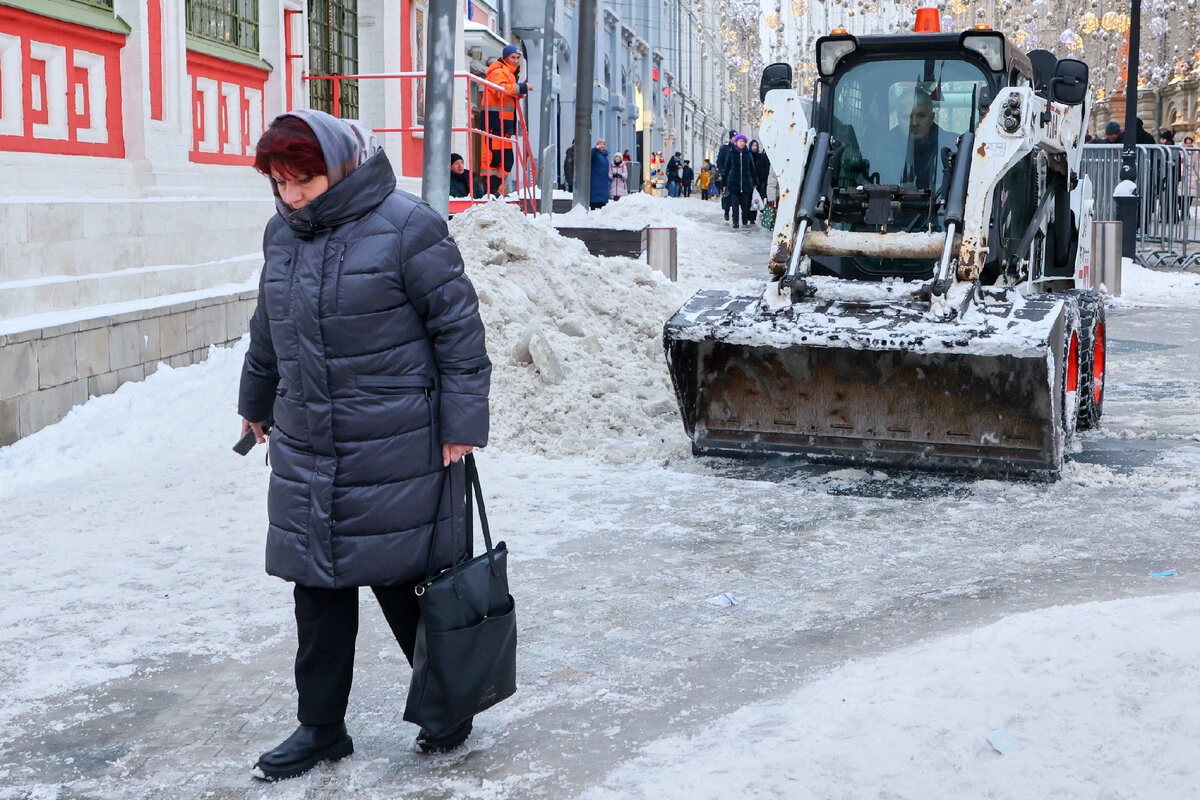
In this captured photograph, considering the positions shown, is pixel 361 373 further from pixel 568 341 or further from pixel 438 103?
pixel 568 341

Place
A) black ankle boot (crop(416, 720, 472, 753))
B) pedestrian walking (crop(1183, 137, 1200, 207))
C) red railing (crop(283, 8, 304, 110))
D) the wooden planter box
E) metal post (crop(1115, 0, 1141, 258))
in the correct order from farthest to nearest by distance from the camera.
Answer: pedestrian walking (crop(1183, 137, 1200, 207)) → metal post (crop(1115, 0, 1141, 258)) → the wooden planter box → red railing (crop(283, 8, 304, 110)) → black ankle boot (crop(416, 720, 472, 753))

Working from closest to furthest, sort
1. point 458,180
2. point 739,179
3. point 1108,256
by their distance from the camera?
point 458,180 → point 1108,256 → point 739,179

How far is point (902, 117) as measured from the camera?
8.41 m

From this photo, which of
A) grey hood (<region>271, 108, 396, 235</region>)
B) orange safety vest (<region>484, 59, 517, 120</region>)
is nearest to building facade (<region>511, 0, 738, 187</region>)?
orange safety vest (<region>484, 59, 517, 120</region>)

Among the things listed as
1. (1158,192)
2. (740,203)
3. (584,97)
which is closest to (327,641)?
(584,97)

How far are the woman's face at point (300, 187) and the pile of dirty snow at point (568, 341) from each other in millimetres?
4437

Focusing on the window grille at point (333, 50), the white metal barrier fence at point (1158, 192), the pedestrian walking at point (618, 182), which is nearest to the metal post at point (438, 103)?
the window grille at point (333, 50)

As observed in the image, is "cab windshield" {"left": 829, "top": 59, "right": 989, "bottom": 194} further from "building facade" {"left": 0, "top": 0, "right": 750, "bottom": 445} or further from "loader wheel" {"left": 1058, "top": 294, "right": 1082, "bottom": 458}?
"building facade" {"left": 0, "top": 0, "right": 750, "bottom": 445}

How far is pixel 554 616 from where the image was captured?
5.07m

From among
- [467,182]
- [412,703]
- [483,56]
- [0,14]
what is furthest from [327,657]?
Result: [483,56]

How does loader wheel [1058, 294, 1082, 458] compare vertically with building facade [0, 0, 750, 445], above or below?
below

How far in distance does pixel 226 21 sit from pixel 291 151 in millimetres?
10039

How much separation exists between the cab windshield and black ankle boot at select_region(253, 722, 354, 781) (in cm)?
564

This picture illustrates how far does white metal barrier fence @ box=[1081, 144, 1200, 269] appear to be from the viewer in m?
20.4
